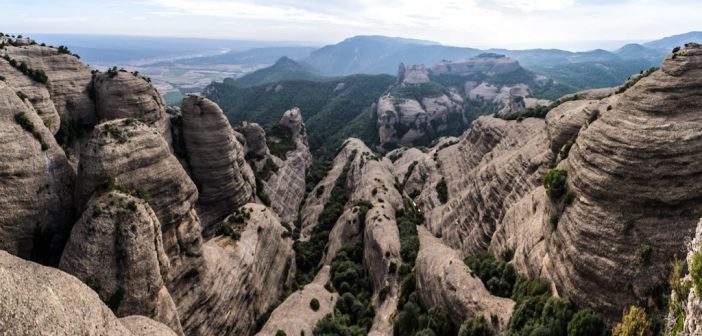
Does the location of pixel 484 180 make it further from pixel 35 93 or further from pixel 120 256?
pixel 35 93

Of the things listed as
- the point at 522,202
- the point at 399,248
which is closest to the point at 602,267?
the point at 522,202

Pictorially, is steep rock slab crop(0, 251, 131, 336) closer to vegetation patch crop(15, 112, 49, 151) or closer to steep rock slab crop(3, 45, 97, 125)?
vegetation patch crop(15, 112, 49, 151)

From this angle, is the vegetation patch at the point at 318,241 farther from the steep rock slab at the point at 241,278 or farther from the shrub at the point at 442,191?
the shrub at the point at 442,191

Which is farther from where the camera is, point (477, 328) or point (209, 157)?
point (209, 157)

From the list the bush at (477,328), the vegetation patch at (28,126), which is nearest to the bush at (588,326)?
the bush at (477,328)

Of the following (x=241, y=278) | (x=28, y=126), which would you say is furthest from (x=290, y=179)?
(x=28, y=126)

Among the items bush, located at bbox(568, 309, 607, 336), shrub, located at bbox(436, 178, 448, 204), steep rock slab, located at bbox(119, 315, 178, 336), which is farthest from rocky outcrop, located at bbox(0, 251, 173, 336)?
shrub, located at bbox(436, 178, 448, 204)
